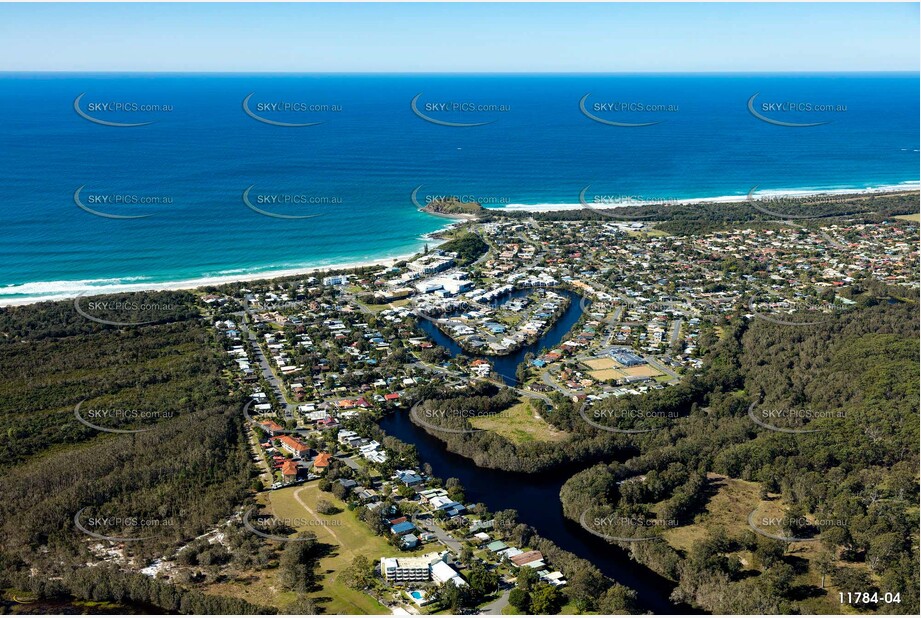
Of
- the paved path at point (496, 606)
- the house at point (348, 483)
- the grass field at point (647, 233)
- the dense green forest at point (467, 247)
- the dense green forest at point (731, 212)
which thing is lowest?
the paved path at point (496, 606)

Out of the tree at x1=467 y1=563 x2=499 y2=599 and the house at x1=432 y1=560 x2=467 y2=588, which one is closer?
the tree at x1=467 y1=563 x2=499 y2=599

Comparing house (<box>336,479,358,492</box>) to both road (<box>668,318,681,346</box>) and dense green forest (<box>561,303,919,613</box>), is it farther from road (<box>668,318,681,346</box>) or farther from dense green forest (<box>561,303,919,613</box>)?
road (<box>668,318,681,346</box>)

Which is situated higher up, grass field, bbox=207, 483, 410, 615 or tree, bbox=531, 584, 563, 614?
tree, bbox=531, 584, 563, 614

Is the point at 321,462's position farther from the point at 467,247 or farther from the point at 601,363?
the point at 467,247

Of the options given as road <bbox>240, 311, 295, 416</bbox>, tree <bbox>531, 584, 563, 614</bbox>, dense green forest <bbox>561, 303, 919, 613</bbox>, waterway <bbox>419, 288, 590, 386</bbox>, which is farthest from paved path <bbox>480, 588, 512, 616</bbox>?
waterway <bbox>419, 288, 590, 386</bbox>

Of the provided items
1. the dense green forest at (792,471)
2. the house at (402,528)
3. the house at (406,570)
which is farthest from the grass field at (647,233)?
the house at (406,570)

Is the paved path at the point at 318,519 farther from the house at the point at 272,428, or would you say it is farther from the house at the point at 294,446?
the house at the point at 272,428

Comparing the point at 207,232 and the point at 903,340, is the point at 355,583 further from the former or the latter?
the point at 207,232
